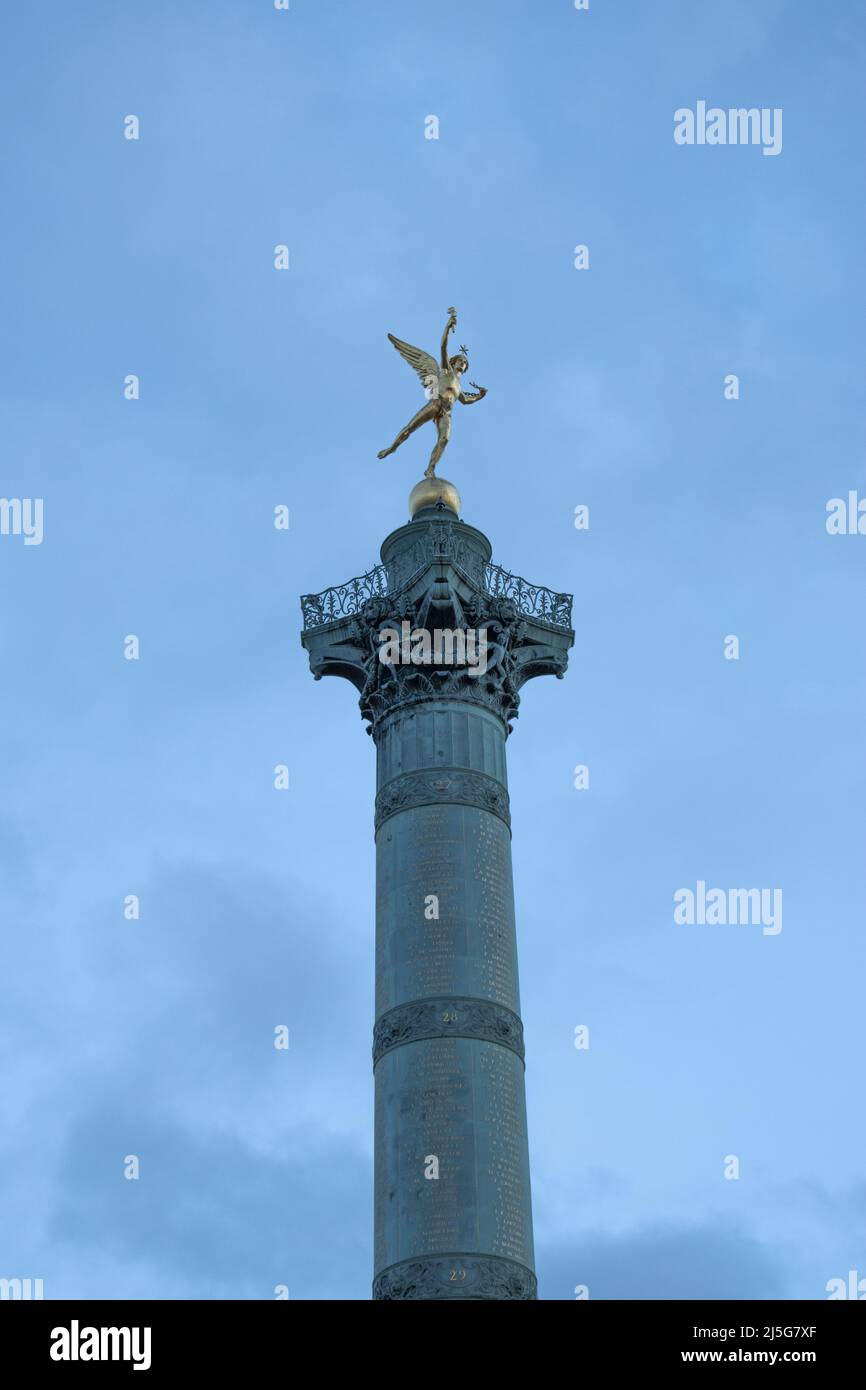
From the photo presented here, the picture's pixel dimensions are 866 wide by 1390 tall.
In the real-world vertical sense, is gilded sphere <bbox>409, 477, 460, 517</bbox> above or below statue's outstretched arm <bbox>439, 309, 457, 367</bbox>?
below

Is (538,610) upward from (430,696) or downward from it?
upward

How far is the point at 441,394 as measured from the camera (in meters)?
51.0

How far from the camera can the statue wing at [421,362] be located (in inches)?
2030

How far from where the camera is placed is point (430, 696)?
46250mm

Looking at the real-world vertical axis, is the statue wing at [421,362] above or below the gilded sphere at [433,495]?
above

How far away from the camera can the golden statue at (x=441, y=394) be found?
167 feet

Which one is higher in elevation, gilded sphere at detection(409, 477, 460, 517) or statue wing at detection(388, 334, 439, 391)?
statue wing at detection(388, 334, 439, 391)

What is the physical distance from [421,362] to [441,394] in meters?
1.83

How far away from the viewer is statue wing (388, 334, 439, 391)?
169ft

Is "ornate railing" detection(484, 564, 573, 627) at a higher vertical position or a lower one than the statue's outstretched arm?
lower

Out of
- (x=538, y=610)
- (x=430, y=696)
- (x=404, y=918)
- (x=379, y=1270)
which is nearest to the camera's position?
(x=379, y=1270)
